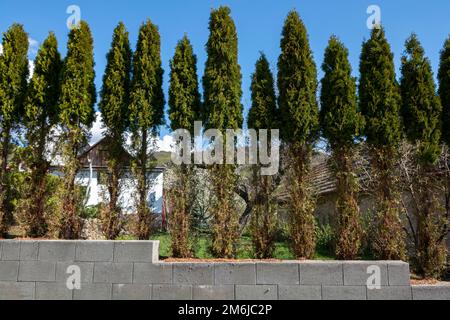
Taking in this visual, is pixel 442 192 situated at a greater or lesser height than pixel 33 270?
greater

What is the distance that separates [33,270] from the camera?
16.7ft

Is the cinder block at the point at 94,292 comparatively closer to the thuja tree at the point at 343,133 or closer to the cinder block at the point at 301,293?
the cinder block at the point at 301,293

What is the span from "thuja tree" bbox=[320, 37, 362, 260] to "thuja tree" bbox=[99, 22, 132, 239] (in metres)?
3.28

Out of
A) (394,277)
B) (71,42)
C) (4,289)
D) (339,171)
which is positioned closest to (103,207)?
(4,289)

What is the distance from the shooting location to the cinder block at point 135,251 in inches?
194

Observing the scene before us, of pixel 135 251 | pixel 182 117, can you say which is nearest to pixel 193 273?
pixel 135 251

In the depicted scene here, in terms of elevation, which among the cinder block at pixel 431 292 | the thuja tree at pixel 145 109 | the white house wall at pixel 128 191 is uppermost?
the thuja tree at pixel 145 109

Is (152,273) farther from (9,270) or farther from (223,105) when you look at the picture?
(223,105)

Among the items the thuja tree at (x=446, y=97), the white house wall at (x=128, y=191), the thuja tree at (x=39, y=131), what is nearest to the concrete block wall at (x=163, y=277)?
the thuja tree at (x=39, y=131)

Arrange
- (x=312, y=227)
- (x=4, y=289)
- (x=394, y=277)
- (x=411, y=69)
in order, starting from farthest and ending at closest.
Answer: (x=411, y=69) → (x=312, y=227) → (x=4, y=289) → (x=394, y=277)

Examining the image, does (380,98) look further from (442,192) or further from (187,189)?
(187,189)

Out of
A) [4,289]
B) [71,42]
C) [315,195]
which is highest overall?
[71,42]

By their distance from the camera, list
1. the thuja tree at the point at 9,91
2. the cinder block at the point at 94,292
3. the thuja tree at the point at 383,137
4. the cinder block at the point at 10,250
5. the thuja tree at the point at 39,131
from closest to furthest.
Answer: the cinder block at the point at 94,292 < the cinder block at the point at 10,250 < the thuja tree at the point at 383,137 < the thuja tree at the point at 39,131 < the thuja tree at the point at 9,91

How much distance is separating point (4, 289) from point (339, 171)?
16.8 feet
